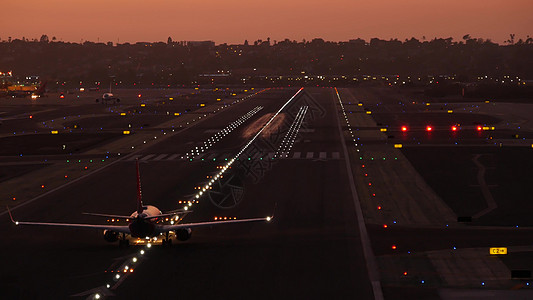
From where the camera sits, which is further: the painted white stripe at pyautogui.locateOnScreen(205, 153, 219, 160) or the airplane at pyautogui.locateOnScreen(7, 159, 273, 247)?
the painted white stripe at pyautogui.locateOnScreen(205, 153, 219, 160)

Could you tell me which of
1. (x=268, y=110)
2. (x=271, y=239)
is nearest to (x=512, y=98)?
(x=268, y=110)

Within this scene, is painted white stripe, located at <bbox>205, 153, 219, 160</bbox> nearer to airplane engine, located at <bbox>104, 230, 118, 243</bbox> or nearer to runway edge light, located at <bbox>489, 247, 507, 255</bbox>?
airplane engine, located at <bbox>104, 230, 118, 243</bbox>

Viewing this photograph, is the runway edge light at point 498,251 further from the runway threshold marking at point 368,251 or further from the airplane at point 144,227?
the airplane at point 144,227

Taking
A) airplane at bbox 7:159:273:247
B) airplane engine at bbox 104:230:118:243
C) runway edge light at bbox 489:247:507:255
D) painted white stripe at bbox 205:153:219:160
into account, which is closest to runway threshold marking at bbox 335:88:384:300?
airplane at bbox 7:159:273:247

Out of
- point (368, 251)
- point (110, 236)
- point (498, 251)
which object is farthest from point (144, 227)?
point (498, 251)

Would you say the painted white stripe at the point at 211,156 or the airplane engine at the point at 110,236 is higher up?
the airplane engine at the point at 110,236

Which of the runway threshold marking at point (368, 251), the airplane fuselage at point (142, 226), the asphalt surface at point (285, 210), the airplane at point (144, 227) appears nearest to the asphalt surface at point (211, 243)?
the asphalt surface at point (285, 210)

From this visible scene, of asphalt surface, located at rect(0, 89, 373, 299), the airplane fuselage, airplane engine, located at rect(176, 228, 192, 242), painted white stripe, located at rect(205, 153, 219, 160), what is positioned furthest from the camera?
painted white stripe, located at rect(205, 153, 219, 160)
